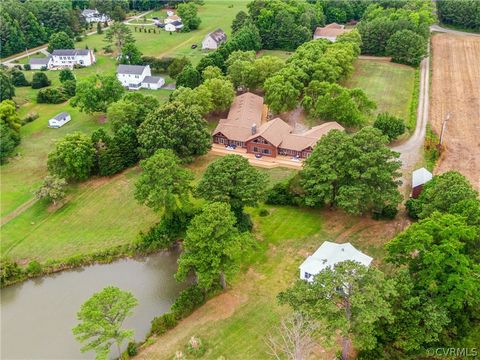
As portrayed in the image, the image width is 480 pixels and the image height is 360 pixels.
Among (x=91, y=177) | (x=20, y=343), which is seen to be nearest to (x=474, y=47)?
(x=91, y=177)

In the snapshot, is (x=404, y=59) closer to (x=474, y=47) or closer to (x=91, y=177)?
(x=474, y=47)

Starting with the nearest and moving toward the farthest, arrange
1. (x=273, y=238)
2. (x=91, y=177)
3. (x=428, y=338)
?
(x=428, y=338) < (x=273, y=238) < (x=91, y=177)

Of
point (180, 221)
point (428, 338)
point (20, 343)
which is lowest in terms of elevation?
point (20, 343)

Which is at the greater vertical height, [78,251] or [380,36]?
[380,36]

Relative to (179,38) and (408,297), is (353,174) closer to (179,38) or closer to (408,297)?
(408,297)

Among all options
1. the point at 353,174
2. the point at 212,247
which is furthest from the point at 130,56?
the point at 212,247

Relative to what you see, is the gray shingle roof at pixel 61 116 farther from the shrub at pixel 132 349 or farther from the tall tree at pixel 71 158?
the shrub at pixel 132 349

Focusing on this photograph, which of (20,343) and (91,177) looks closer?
(20,343)

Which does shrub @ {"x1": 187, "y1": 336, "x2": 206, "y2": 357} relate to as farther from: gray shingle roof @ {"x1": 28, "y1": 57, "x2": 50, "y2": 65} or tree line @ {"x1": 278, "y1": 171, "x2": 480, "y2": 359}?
gray shingle roof @ {"x1": 28, "y1": 57, "x2": 50, "y2": 65}
